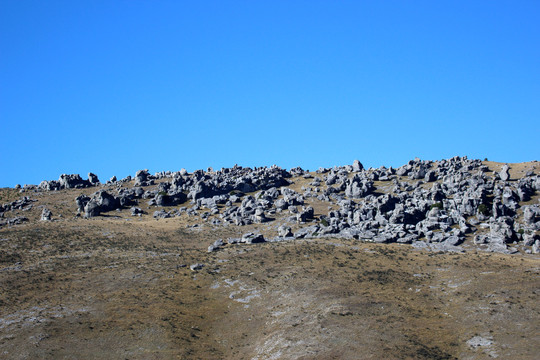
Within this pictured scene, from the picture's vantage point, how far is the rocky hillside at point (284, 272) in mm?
63938

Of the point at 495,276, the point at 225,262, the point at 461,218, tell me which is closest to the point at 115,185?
the point at 225,262

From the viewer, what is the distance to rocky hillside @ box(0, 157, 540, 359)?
210ft

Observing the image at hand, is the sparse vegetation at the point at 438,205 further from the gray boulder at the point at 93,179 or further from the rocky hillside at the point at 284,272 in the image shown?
the gray boulder at the point at 93,179

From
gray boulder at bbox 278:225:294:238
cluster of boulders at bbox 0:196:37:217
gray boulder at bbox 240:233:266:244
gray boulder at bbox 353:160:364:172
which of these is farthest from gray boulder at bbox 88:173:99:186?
gray boulder at bbox 278:225:294:238

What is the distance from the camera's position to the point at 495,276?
8131 cm

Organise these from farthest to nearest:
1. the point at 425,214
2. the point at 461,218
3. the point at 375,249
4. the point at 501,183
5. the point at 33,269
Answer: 1. the point at 501,183
2. the point at 425,214
3. the point at 461,218
4. the point at 375,249
5. the point at 33,269

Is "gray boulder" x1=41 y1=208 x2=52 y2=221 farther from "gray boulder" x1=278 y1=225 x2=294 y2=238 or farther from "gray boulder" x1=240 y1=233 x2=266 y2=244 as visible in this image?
"gray boulder" x1=278 y1=225 x2=294 y2=238

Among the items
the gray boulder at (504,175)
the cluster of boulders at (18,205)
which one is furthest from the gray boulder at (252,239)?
the cluster of boulders at (18,205)

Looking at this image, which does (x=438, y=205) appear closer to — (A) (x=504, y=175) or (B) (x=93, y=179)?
(A) (x=504, y=175)

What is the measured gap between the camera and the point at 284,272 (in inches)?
3460

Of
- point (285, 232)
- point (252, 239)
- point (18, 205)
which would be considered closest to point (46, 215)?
point (18, 205)

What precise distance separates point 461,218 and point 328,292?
47.0 meters

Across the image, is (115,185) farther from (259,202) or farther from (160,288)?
(160,288)

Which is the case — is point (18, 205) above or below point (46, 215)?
above
